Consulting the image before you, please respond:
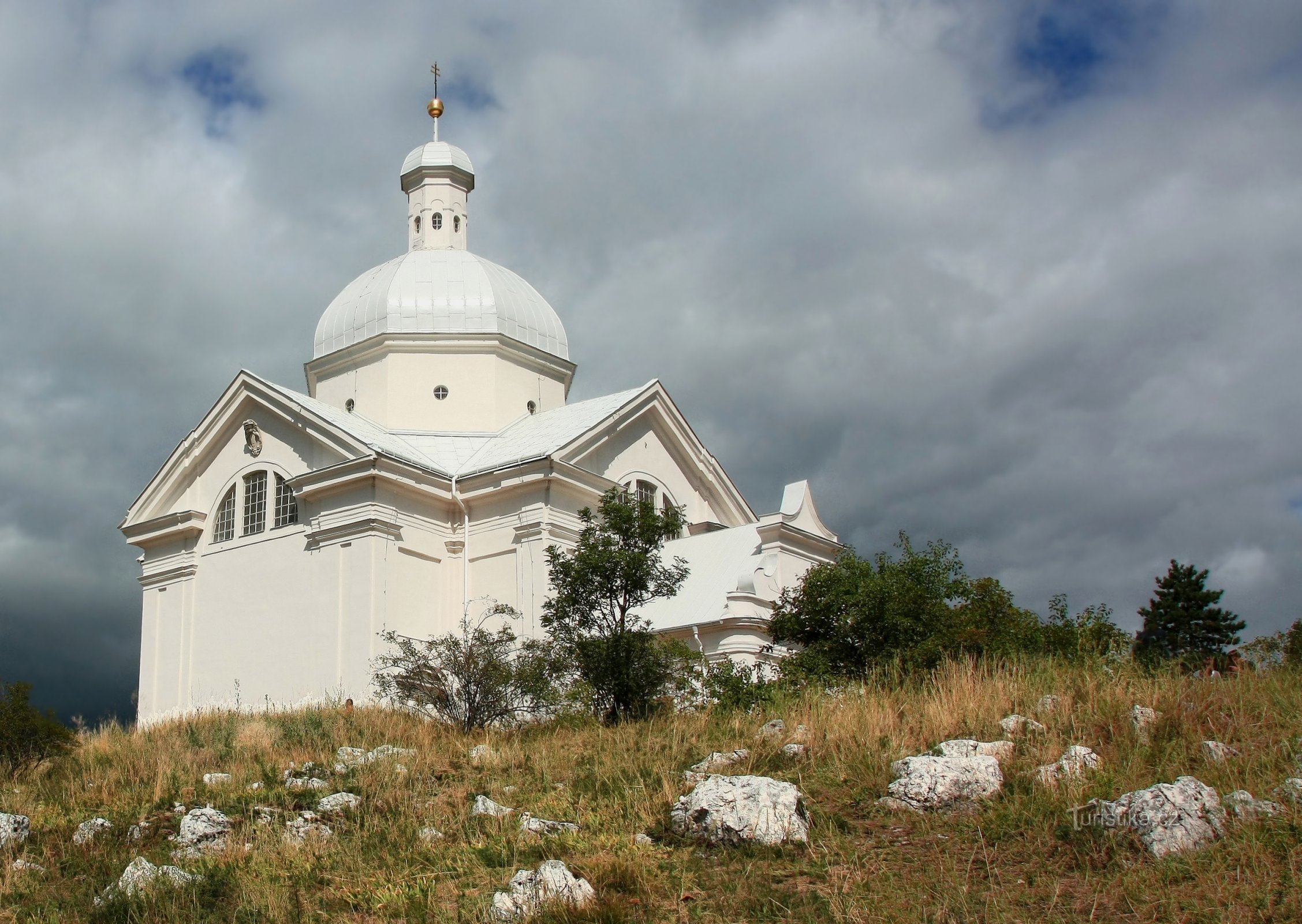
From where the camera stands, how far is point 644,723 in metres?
15.7

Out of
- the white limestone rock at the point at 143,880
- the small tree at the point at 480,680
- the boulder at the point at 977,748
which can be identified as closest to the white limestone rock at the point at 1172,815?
the boulder at the point at 977,748

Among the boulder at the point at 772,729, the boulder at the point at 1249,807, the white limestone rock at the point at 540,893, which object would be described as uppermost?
the boulder at the point at 772,729

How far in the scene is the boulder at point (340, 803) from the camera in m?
11.6

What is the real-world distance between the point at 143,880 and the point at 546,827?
3039 millimetres

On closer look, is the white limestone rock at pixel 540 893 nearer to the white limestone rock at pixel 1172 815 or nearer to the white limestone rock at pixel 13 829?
the white limestone rock at pixel 1172 815

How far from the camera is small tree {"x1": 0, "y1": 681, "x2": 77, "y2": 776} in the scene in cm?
1630

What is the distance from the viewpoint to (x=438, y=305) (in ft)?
103

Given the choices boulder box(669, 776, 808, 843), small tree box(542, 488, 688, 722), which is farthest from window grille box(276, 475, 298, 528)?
boulder box(669, 776, 808, 843)

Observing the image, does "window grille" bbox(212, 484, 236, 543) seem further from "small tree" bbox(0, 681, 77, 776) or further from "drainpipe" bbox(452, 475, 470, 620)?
"small tree" bbox(0, 681, 77, 776)

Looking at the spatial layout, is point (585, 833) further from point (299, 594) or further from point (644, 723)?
point (299, 594)

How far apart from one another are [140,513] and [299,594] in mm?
5731

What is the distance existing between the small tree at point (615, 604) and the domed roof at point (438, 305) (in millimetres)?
13500

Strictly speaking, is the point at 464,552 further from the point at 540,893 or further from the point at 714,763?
the point at 540,893

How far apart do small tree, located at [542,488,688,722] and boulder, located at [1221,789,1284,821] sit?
9319mm
